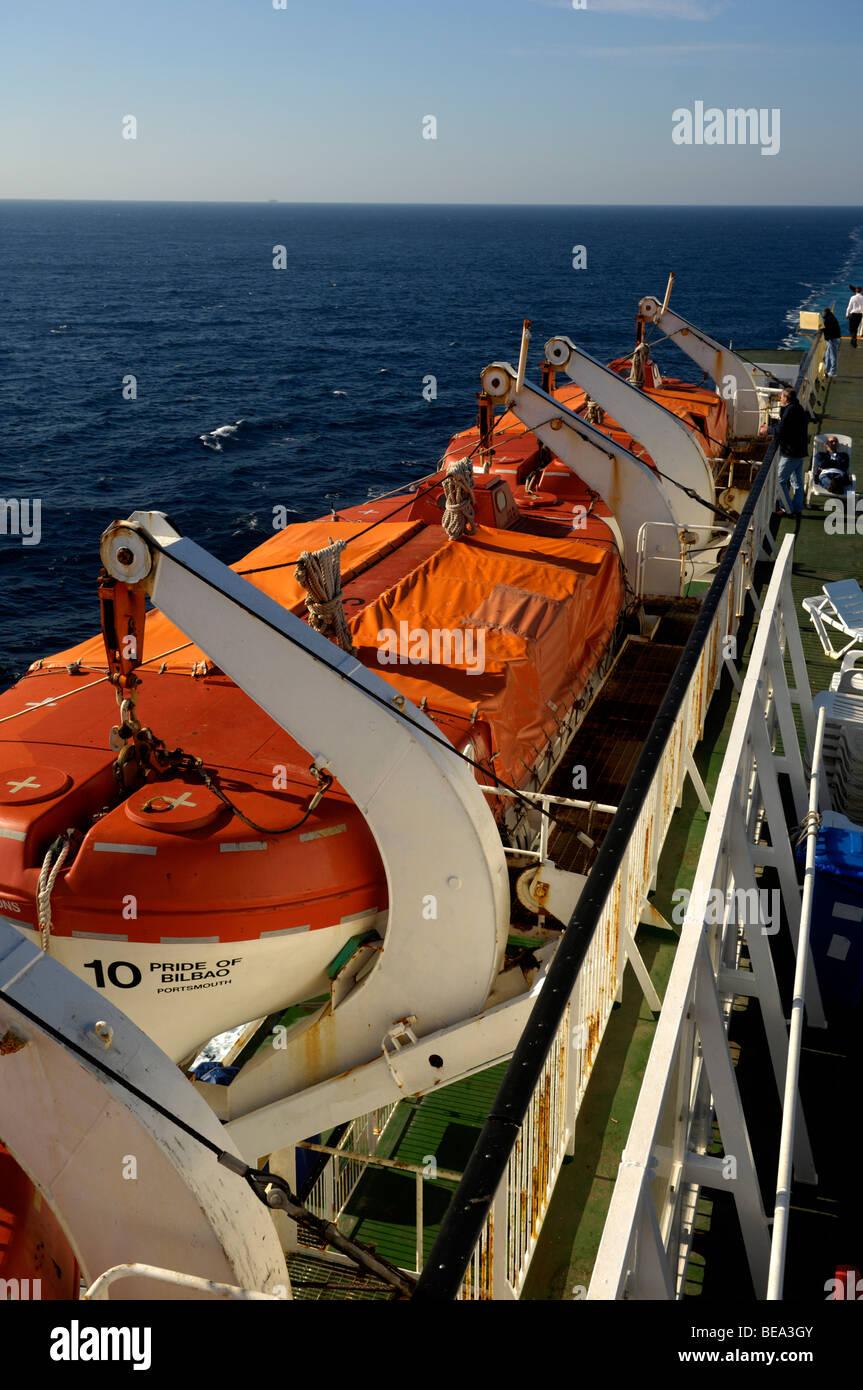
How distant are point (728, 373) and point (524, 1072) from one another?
2190cm

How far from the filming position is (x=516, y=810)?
9461mm

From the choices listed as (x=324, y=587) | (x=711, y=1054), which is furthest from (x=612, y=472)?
(x=711, y=1054)

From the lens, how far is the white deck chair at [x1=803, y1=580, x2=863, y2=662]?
11398 mm

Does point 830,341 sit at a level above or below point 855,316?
below

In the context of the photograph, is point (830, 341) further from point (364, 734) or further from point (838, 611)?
point (364, 734)

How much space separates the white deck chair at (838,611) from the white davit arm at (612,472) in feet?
9.98

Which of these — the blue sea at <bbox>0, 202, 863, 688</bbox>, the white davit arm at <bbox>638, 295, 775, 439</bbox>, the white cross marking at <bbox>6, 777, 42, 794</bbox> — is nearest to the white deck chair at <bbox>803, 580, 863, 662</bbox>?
the white cross marking at <bbox>6, 777, 42, 794</bbox>

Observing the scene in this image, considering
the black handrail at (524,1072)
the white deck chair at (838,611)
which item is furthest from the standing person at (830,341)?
the black handrail at (524,1072)

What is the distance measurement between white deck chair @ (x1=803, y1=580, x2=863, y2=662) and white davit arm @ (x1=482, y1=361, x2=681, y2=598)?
3043 mm

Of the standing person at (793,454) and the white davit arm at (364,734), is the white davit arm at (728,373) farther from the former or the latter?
the white davit arm at (364,734)

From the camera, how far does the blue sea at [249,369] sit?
1597 inches

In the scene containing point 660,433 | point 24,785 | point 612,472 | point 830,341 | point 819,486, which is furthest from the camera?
point 830,341

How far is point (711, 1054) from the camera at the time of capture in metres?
5.11
